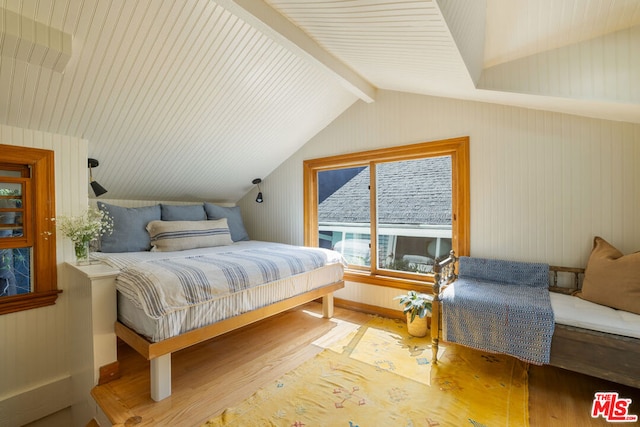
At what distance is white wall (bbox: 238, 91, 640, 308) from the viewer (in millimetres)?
1985

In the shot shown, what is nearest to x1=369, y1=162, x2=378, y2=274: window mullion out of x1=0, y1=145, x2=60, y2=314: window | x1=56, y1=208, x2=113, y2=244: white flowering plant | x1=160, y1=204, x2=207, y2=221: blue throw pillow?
x1=160, y1=204, x2=207, y2=221: blue throw pillow

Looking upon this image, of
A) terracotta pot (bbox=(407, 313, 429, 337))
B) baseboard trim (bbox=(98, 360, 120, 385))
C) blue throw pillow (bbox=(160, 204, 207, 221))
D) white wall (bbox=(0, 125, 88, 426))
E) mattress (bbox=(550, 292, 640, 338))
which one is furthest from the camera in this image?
blue throw pillow (bbox=(160, 204, 207, 221))

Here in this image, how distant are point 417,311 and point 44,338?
285cm

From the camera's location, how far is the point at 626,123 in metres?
1.96

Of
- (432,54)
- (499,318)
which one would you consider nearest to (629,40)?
(432,54)

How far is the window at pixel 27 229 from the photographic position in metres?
1.97

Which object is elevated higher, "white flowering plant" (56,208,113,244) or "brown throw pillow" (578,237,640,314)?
"white flowering plant" (56,208,113,244)

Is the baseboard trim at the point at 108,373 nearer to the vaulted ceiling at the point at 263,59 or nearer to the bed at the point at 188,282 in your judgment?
the bed at the point at 188,282

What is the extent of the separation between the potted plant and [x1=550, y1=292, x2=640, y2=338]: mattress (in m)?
0.87

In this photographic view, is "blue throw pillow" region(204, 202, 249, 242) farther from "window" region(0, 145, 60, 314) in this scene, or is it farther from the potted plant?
the potted plant

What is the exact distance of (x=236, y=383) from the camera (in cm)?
192

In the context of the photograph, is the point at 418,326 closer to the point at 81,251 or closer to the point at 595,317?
the point at 595,317

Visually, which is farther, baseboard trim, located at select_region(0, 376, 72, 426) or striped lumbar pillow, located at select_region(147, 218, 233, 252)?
striped lumbar pillow, located at select_region(147, 218, 233, 252)

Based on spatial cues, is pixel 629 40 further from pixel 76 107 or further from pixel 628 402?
→ pixel 76 107
